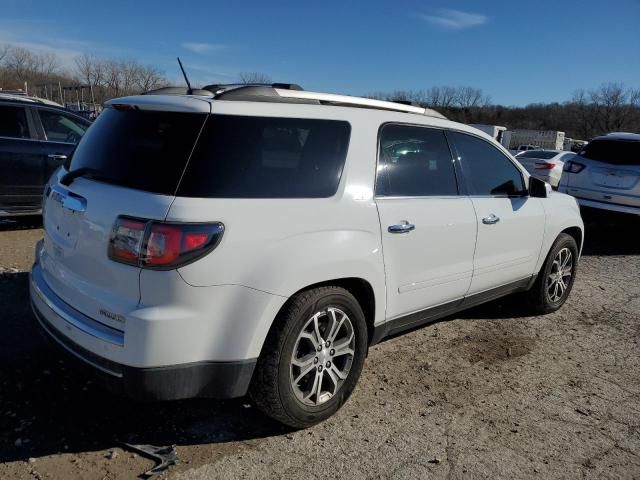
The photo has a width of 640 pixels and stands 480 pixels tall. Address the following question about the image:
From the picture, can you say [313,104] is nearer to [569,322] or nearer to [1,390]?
[1,390]

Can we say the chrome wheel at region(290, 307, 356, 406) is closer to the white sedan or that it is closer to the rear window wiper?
the rear window wiper

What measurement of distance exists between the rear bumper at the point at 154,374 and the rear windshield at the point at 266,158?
0.81m

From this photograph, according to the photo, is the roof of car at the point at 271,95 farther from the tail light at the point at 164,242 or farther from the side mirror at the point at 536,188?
the side mirror at the point at 536,188

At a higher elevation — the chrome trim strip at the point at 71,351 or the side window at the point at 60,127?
the side window at the point at 60,127

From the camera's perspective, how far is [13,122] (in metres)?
6.80

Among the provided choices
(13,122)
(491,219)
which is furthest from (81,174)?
(13,122)

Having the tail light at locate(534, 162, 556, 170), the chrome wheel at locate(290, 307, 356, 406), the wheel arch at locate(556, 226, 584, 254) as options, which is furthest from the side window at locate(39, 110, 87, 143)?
the tail light at locate(534, 162, 556, 170)

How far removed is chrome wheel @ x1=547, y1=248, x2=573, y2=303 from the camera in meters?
5.05

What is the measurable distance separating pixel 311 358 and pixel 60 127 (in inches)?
237

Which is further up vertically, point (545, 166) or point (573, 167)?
point (573, 167)

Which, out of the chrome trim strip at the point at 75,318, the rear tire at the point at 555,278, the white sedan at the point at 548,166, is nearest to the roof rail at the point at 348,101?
the chrome trim strip at the point at 75,318

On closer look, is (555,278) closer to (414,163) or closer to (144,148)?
(414,163)

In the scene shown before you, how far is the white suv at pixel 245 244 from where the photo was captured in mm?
2336

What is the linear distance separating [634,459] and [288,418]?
1918mm
